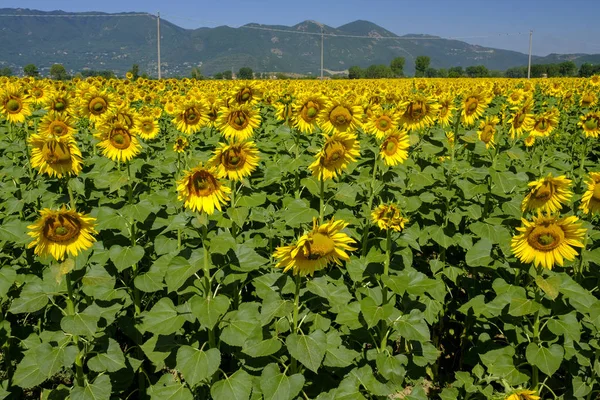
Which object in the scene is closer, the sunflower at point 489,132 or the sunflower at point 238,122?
the sunflower at point 238,122

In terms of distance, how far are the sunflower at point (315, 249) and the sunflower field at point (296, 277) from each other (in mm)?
10

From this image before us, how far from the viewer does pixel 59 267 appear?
8.47 ft

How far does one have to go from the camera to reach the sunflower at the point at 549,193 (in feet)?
9.98

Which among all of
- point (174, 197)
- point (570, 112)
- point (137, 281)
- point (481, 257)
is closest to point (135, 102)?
point (174, 197)

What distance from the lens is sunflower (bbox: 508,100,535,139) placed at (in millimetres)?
5027

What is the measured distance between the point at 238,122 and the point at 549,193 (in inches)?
99.3

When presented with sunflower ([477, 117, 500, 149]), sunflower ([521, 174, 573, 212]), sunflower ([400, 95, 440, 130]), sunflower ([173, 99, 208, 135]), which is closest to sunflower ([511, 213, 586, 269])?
sunflower ([521, 174, 573, 212])

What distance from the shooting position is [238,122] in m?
4.05

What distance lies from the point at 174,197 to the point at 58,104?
99.4 inches

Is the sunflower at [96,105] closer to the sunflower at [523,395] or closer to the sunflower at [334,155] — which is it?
the sunflower at [334,155]

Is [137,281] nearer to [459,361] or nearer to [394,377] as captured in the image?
[394,377]

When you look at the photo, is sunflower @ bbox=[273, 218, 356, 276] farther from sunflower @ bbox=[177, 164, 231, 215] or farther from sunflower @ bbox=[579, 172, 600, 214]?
sunflower @ bbox=[579, 172, 600, 214]

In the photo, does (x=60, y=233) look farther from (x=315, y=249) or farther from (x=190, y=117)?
(x=190, y=117)

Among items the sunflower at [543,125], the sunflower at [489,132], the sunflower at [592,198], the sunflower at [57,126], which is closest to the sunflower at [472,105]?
the sunflower at [489,132]
